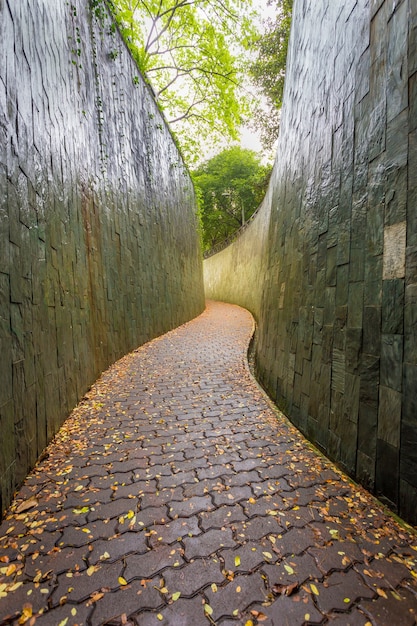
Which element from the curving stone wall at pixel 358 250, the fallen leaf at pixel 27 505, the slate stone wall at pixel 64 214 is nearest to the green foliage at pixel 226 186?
the slate stone wall at pixel 64 214

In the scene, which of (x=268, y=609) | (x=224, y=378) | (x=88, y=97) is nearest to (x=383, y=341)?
(x=268, y=609)

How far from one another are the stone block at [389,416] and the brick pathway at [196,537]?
458 millimetres

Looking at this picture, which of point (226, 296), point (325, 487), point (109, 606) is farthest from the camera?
point (226, 296)

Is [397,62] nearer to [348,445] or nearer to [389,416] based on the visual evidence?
[389,416]

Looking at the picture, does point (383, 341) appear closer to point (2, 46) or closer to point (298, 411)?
point (298, 411)

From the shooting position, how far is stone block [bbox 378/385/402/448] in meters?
1.75

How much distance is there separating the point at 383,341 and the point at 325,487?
1.11 meters

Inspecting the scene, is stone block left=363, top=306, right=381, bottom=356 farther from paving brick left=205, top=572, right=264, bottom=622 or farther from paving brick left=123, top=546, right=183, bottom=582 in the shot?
paving brick left=123, top=546, right=183, bottom=582

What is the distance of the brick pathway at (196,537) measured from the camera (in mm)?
1268

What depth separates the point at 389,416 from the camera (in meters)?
1.82

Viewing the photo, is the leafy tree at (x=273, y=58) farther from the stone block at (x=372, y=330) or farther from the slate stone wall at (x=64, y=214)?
the stone block at (x=372, y=330)

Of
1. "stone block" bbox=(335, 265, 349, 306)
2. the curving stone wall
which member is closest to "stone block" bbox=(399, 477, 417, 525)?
the curving stone wall

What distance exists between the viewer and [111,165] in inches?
208

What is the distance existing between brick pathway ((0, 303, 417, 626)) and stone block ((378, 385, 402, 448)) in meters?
0.46
